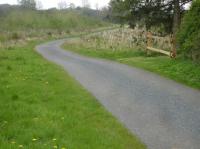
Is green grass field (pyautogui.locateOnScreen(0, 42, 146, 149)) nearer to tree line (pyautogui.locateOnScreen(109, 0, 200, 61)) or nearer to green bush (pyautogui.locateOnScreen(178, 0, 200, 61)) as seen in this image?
green bush (pyautogui.locateOnScreen(178, 0, 200, 61))

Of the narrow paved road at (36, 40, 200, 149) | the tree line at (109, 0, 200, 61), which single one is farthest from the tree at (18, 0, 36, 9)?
the narrow paved road at (36, 40, 200, 149)

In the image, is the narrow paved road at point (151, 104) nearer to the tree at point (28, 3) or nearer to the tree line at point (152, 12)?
the tree line at point (152, 12)

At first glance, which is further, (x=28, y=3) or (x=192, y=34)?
(x=28, y=3)

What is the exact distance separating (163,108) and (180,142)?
A: 2704 mm

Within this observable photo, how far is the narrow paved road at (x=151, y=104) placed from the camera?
25.9ft

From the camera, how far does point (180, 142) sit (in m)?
7.50

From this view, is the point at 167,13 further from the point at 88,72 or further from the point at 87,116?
the point at 87,116

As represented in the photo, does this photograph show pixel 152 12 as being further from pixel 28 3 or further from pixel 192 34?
pixel 28 3

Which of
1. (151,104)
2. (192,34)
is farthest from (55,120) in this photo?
(192,34)

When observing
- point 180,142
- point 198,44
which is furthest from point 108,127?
point 198,44

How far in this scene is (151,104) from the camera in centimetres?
1063

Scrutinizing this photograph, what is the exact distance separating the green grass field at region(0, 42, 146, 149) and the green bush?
4572mm

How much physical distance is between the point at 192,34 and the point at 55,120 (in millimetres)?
7953

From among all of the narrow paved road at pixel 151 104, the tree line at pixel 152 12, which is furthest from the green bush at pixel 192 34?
the tree line at pixel 152 12
